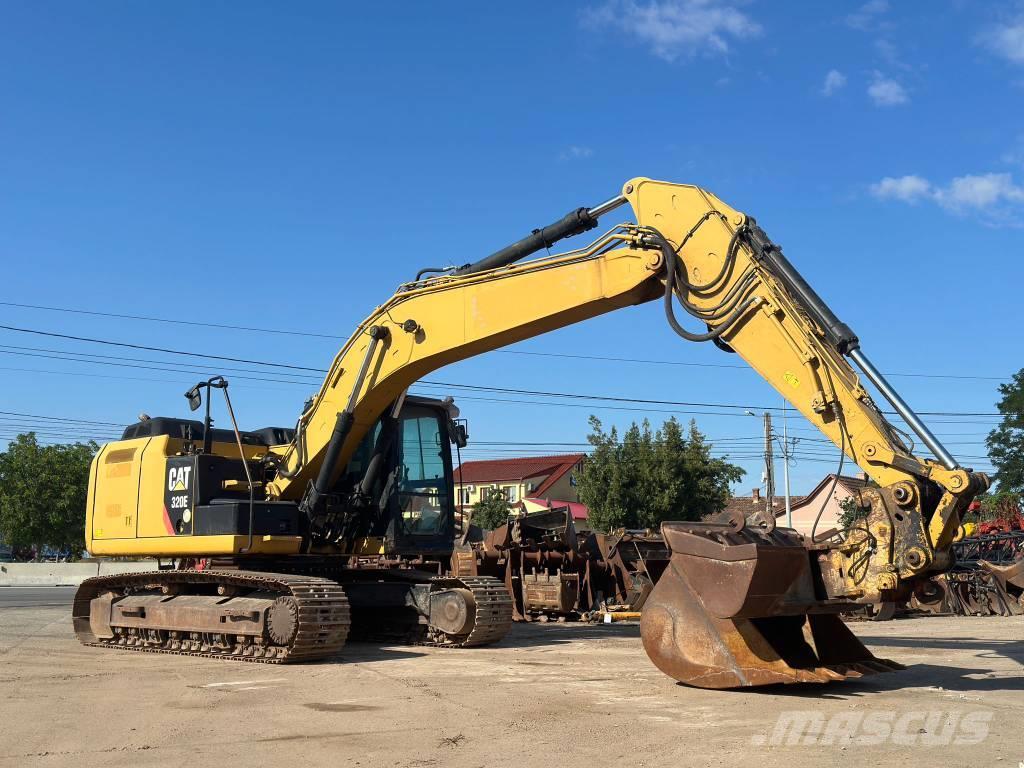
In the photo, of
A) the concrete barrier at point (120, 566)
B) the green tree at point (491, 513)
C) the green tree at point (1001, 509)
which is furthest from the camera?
the green tree at point (491, 513)

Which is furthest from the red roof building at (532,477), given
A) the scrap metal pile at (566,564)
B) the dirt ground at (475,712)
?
the dirt ground at (475,712)

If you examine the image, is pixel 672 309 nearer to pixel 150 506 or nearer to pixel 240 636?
pixel 240 636

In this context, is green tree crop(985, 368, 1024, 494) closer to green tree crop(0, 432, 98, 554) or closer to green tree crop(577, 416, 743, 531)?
green tree crop(577, 416, 743, 531)

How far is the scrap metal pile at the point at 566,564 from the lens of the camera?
711 inches

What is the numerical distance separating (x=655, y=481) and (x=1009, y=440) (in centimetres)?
3166

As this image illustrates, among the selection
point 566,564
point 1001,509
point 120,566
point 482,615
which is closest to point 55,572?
point 120,566

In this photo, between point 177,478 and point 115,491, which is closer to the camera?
point 177,478

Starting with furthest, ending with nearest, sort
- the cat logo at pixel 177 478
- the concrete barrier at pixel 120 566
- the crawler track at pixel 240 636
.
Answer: the concrete barrier at pixel 120 566 → the cat logo at pixel 177 478 → the crawler track at pixel 240 636

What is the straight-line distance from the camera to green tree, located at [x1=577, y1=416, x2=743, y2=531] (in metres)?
40.0

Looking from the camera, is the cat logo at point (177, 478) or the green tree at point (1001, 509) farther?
the green tree at point (1001, 509)

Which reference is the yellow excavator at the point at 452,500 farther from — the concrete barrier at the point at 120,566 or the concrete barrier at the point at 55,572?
the concrete barrier at the point at 55,572

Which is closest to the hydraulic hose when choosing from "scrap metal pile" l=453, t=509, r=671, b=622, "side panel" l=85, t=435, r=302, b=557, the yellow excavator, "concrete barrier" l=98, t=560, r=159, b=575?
the yellow excavator

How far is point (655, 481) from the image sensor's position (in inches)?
1585

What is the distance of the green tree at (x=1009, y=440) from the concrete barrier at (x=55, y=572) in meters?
47.3
